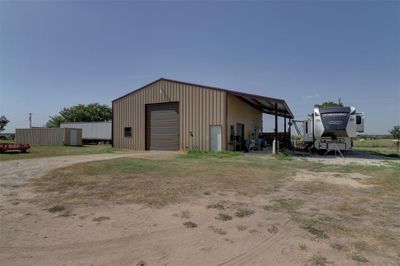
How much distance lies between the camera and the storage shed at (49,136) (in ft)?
103

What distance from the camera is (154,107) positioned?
73.0 feet

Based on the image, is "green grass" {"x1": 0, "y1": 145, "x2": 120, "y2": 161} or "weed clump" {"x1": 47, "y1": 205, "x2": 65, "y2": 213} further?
"green grass" {"x1": 0, "y1": 145, "x2": 120, "y2": 161}

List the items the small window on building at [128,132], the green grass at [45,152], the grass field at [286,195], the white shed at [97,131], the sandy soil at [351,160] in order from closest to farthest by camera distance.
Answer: the grass field at [286,195], the sandy soil at [351,160], the green grass at [45,152], the small window on building at [128,132], the white shed at [97,131]

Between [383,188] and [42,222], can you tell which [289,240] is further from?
[383,188]

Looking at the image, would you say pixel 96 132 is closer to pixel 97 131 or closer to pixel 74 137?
pixel 97 131

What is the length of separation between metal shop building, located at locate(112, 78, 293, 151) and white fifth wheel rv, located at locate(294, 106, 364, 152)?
2915 mm

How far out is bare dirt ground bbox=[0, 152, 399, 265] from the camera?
315 cm

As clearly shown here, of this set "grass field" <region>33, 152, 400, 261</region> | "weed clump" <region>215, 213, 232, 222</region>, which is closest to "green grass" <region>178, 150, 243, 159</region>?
"grass field" <region>33, 152, 400, 261</region>

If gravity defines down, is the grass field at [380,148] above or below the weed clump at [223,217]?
above

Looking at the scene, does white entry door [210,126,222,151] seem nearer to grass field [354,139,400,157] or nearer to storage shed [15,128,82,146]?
grass field [354,139,400,157]

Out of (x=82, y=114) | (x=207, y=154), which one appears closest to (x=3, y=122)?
(x=82, y=114)

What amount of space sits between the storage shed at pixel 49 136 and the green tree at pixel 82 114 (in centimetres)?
3376

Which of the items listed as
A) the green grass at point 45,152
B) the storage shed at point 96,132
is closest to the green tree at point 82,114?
the storage shed at point 96,132

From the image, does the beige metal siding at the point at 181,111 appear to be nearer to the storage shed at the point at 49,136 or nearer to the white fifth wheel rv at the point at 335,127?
the white fifth wheel rv at the point at 335,127
